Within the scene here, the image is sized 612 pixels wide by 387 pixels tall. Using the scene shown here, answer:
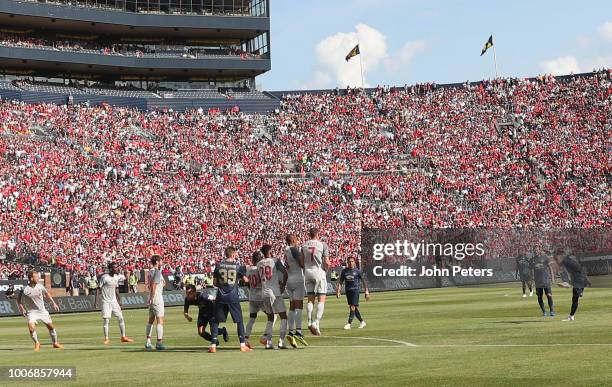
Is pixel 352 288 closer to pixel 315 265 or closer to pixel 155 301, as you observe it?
pixel 315 265

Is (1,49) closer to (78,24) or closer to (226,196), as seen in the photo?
(78,24)

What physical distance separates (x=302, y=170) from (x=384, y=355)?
62829 mm

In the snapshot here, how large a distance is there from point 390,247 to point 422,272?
277 cm

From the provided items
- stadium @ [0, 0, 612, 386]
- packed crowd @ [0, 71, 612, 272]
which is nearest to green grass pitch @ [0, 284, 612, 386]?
stadium @ [0, 0, 612, 386]

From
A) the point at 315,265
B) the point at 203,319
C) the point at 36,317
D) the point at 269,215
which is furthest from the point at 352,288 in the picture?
the point at 269,215

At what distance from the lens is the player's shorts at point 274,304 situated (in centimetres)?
2139

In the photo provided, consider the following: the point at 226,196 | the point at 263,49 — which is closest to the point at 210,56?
the point at 263,49

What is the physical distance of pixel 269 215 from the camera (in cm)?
7081

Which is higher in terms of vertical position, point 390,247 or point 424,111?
point 424,111

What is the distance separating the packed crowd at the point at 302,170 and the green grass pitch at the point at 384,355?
3076cm

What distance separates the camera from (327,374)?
1638 cm

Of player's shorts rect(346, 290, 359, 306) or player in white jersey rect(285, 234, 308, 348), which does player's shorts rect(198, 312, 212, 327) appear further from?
player's shorts rect(346, 290, 359, 306)

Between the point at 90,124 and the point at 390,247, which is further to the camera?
the point at 90,124

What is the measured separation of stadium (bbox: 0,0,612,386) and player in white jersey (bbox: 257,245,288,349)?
0.18ft
